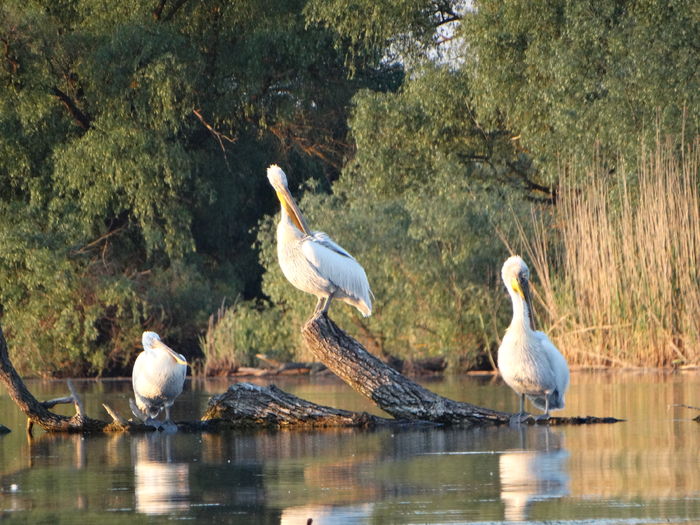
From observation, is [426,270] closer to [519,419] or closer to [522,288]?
[522,288]

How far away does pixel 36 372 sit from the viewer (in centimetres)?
2581

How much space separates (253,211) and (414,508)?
81.8 feet

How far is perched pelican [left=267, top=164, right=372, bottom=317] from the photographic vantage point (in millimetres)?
13070

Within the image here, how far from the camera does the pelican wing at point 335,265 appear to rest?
514 inches

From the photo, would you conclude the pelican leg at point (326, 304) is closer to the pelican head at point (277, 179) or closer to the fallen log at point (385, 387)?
the fallen log at point (385, 387)

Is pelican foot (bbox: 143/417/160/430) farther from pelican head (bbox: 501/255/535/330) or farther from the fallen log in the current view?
pelican head (bbox: 501/255/535/330)

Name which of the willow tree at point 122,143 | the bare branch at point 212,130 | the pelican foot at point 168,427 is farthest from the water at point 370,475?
the bare branch at point 212,130

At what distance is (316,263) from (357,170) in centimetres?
1411

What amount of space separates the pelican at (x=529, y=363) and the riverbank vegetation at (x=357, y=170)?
7.18 meters

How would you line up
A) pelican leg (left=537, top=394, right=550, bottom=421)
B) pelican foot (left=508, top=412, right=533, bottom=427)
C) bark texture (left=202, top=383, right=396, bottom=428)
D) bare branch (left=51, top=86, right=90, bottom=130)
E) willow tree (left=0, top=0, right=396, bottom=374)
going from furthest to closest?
bare branch (left=51, top=86, right=90, bottom=130) → willow tree (left=0, top=0, right=396, bottom=374) → bark texture (left=202, top=383, right=396, bottom=428) → pelican leg (left=537, top=394, right=550, bottom=421) → pelican foot (left=508, top=412, right=533, bottom=427)

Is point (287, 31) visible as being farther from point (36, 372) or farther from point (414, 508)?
point (414, 508)

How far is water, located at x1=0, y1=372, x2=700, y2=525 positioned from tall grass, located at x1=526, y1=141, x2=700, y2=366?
6.19m

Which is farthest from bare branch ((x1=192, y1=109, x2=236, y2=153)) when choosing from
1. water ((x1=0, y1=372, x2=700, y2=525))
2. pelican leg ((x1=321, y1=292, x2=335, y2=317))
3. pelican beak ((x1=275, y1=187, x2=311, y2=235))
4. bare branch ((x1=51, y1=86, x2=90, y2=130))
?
water ((x1=0, y1=372, x2=700, y2=525))

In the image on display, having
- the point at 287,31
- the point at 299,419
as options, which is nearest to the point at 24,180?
the point at 287,31
